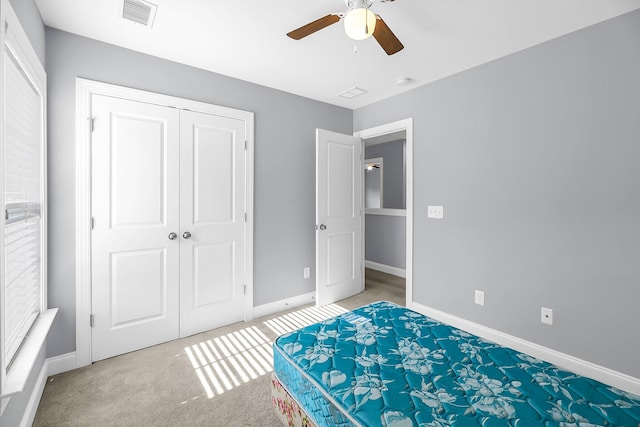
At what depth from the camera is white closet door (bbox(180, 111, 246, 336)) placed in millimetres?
2746

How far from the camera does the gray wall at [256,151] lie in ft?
7.22

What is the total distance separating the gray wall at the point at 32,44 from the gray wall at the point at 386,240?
177 inches

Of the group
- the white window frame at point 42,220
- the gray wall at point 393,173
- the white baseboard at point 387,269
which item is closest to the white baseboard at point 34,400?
the white window frame at point 42,220

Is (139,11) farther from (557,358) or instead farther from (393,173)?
(393,173)

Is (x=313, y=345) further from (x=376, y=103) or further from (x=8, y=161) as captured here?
(x=376, y=103)

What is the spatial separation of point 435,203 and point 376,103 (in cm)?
153

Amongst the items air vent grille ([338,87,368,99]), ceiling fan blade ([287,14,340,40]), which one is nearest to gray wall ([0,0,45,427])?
ceiling fan blade ([287,14,340,40])

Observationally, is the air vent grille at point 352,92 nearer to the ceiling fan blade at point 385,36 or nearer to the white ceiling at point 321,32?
the white ceiling at point 321,32

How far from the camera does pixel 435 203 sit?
3.16 metres

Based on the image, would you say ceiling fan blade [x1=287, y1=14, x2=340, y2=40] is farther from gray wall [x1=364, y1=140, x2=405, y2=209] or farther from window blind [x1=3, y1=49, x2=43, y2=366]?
gray wall [x1=364, y1=140, x2=405, y2=209]

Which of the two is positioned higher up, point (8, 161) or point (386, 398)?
point (8, 161)

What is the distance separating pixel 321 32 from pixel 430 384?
7.71ft

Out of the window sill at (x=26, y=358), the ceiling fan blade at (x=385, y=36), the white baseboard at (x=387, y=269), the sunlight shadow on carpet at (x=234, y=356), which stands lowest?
the sunlight shadow on carpet at (x=234, y=356)

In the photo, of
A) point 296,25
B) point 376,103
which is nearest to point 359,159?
point 376,103
